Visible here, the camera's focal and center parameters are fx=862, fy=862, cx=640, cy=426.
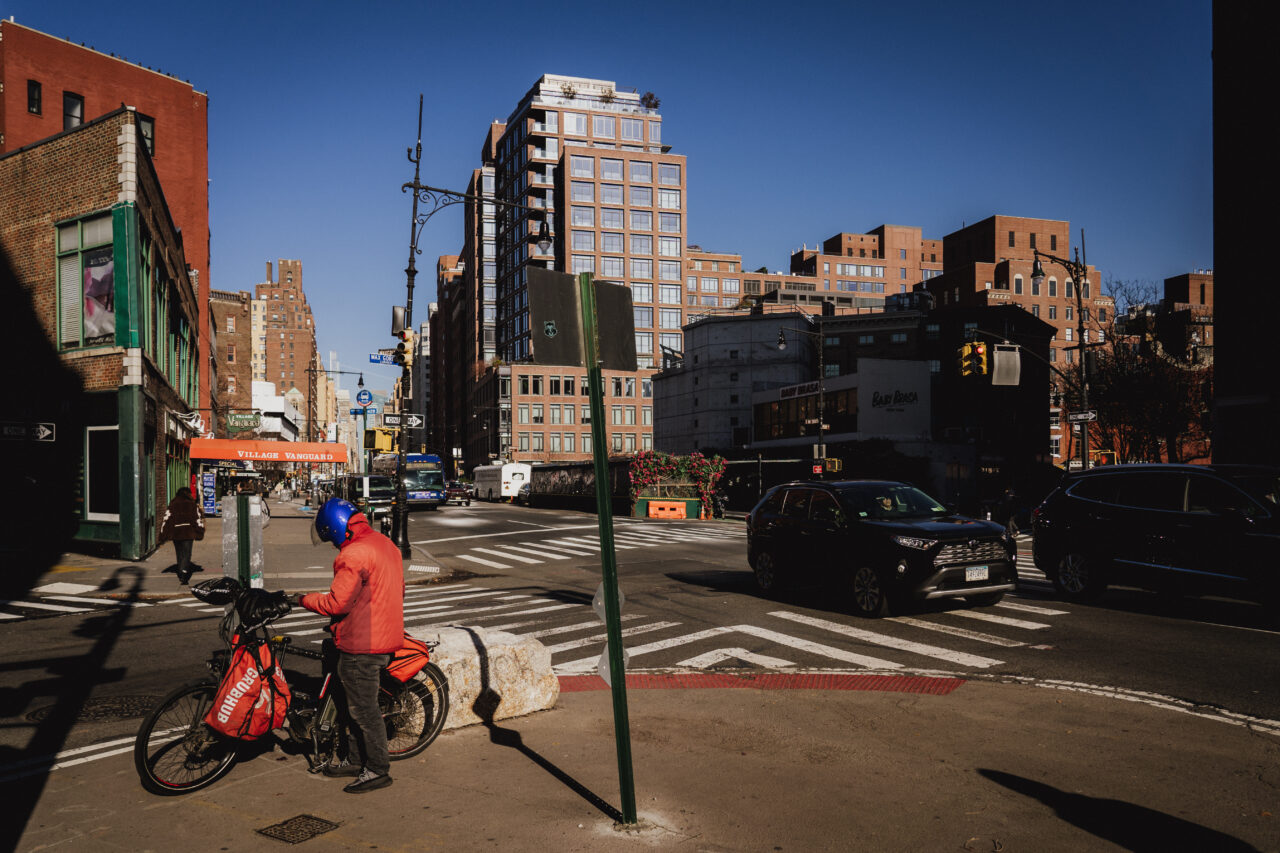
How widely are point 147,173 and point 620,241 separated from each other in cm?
8361

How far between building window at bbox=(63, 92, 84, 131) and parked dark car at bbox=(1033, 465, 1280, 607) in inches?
1798

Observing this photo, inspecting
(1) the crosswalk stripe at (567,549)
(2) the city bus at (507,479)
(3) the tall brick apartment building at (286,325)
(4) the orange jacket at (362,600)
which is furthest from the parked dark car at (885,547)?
(3) the tall brick apartment building at (286,325)

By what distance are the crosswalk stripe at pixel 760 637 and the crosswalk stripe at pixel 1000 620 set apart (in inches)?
107

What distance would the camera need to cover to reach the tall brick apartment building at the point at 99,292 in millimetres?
19812

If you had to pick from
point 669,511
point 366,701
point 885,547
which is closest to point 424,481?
point 669,511

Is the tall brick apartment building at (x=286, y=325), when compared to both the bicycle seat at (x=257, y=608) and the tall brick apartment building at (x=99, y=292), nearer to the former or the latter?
the tall brick apartment building at (x=99, y=292)

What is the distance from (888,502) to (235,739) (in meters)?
9.35

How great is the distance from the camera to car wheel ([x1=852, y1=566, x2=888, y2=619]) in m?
11.2

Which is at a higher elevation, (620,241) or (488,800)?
(620,241)

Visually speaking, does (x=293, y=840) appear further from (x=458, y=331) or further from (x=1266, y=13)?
(x=458, y=331)

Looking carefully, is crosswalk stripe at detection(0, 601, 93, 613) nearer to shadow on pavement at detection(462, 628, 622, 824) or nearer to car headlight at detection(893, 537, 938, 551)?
shadow on pavement at detection(462, 628, 622, 824)

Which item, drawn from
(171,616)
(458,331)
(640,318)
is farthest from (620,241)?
(171,616)

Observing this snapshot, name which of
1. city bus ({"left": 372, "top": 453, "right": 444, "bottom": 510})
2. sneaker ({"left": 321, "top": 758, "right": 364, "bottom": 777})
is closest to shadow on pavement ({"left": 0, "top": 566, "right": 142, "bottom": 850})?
sneaker ({"left": 321, "top": 758, "right": 364, "bottom": 777})

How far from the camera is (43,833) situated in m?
4.69
